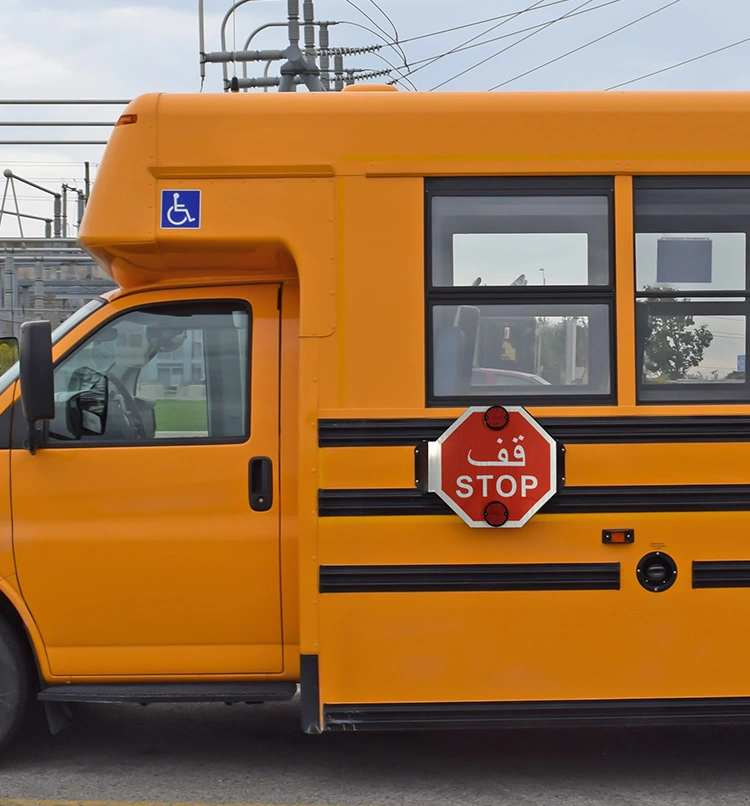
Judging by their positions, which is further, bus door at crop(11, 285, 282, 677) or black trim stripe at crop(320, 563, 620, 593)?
bus door at crop(11, 285, 282, 677)

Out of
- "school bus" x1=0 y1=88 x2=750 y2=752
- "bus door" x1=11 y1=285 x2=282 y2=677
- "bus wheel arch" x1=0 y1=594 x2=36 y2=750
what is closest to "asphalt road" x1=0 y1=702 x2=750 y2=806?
"bus wheel arch" x1=0 y1=594 x2=36 y2=750

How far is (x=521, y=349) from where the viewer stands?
15.2ft

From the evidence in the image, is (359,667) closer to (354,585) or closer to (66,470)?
(354,585)

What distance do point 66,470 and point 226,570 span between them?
32.3 inches

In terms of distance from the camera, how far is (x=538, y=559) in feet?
15.1

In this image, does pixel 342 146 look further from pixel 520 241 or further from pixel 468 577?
pixel 468 577

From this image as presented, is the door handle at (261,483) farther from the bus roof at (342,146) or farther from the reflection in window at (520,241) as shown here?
the reflection in window at (520,241)

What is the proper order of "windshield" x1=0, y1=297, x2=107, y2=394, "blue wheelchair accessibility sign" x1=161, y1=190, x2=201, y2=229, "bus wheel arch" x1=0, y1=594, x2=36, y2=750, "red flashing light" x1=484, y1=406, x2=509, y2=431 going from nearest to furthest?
"red flashing light" x1=484, y1=406, x2=509, y2=431, "blue wheelchair accessibility sign" x1=161, y1=190, x2=201, y2=229, "bus wheel arch" x1=0, y1=594, x2=36, y2=750, "windshield" x1=0, y1=297, x2=107, y2=394

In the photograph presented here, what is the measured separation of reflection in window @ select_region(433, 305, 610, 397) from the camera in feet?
15.2

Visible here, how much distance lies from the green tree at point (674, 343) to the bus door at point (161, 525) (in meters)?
1.62

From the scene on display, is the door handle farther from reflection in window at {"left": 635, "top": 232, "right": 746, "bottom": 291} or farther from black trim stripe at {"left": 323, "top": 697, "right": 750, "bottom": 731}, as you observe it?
reflection in window at {"left": 635, "top": 232, "right": 746, "bottom": 291}

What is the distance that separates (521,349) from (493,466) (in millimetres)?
504

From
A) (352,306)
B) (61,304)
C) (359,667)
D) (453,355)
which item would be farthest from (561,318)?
(61,304)

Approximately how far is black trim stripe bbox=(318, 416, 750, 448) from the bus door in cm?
50
